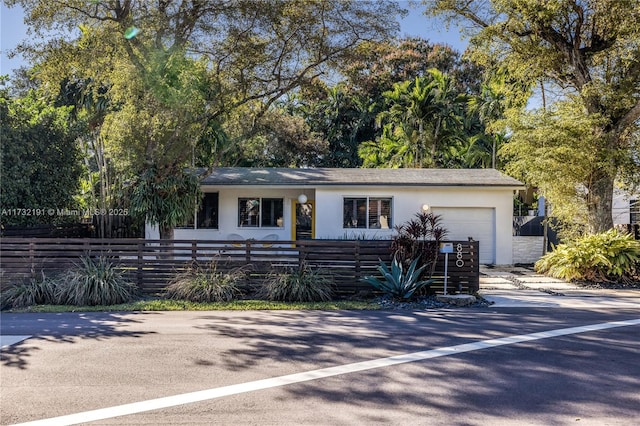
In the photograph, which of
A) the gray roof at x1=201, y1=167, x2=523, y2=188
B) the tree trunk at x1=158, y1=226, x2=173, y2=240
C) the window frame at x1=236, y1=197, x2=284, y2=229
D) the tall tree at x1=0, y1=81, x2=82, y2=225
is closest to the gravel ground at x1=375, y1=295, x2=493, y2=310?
the gray roof at x1=201, y1=167, x2=523, y2=188

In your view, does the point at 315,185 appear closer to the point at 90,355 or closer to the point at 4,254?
the point at 4,254

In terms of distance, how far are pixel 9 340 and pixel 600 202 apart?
14234 mm

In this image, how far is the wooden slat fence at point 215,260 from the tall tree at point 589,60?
500 centimetres

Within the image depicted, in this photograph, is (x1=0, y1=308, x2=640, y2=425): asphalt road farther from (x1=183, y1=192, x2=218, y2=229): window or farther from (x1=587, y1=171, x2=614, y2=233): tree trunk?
(x1=183, y1=192, x2=218, y2=229): window

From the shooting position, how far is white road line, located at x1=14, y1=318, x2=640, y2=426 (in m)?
3.74

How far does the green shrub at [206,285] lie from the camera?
9.05 meters

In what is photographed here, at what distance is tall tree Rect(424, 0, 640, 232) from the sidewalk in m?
2.68

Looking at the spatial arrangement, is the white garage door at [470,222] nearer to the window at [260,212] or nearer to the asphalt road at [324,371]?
the window at [260,212]

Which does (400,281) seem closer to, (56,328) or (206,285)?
(206,285)

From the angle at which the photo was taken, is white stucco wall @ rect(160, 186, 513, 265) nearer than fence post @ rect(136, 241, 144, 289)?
No

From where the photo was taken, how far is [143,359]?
17.3 ft

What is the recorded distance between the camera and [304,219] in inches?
655

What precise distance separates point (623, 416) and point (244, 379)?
3567mm

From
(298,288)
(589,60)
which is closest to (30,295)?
(298,288)
